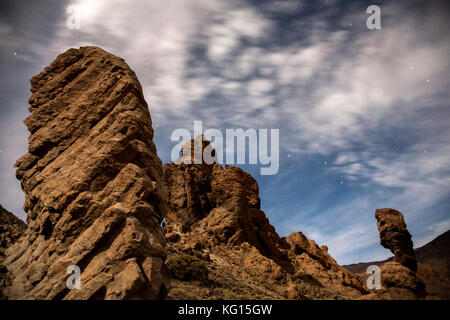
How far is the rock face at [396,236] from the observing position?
35.1 meters

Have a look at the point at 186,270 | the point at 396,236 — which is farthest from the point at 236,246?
the point at 396,236

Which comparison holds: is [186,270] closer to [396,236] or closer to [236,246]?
[236,246]

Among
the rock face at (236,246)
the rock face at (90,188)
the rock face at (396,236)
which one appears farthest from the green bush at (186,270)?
the rock face at (396,236)

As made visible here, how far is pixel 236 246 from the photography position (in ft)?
97.0

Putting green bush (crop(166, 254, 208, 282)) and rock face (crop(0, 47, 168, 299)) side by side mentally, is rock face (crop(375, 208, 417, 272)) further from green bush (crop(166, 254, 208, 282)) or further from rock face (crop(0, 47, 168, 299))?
rock face (crop(0, 47, 168, 299))

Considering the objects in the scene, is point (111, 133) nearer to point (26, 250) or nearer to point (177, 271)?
point (26, 250)

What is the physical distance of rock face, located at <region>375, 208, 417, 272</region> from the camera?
35125 millimetres

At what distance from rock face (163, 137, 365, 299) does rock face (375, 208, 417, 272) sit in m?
7.43

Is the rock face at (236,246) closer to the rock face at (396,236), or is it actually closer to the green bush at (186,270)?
the green bush at (186,270)

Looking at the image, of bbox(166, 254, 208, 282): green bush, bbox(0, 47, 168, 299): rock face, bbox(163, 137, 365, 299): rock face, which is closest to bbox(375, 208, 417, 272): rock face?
bbox(163, 137, 365, 299): rock face

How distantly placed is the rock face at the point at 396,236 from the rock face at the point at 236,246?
743 cm

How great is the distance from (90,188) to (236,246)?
21.7 metres
